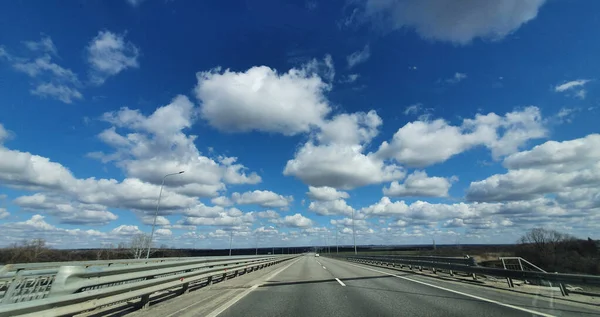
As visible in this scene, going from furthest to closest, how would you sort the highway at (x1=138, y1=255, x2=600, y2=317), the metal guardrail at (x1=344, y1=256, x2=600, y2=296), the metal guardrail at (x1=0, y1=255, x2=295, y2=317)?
the metal guardrail at (x1=344, y1=256, x2=600, y2=296), the highway at (x1=138, y1=255, x2=600, y2=317), the metal guardrail at (x1=0, y1=255, x2=295, y2=317)

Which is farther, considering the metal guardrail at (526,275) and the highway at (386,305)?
the metal guardrail at (526,275)

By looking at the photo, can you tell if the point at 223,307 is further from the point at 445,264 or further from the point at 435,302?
the point at 445,264

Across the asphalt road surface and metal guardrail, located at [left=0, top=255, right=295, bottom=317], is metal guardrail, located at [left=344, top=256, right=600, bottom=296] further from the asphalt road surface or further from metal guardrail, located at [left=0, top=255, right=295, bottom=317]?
Answer: metal guardrail, located at [left=0, top=255, right=295, bottom=317]

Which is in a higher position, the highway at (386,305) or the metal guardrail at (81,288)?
the metal guardrail at (81,288)

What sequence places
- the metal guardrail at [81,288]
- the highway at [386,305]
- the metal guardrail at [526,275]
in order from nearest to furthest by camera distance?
the metal guardrail at [81,288] < the highway at [386,305] < the metal guardrail at [526,275]

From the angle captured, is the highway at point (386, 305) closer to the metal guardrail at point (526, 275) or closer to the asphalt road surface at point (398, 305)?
the asphalt road surface at point (398, 305)

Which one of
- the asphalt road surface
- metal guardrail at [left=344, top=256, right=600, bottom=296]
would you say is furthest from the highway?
metal guardrail at [left=344, top=256, right=600, bottom=296]

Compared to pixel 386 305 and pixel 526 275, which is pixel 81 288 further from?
pixel 526 275

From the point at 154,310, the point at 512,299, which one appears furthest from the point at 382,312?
the point at 154,310

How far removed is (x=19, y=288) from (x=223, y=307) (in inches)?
200

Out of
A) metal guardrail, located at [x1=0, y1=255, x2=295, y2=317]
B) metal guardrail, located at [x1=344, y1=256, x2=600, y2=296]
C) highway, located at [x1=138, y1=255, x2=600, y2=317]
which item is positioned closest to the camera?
metal guardrail, located at [x1=0, y1=255, x2=295, y2=317]

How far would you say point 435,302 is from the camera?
912 cm

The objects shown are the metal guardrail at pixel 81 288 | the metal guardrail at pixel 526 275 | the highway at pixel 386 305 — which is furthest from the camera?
the metal guardrail at pixel 526 275

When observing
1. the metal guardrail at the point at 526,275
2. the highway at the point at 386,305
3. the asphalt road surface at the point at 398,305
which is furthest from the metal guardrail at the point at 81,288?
the metal guardrail at the point at 526,275
